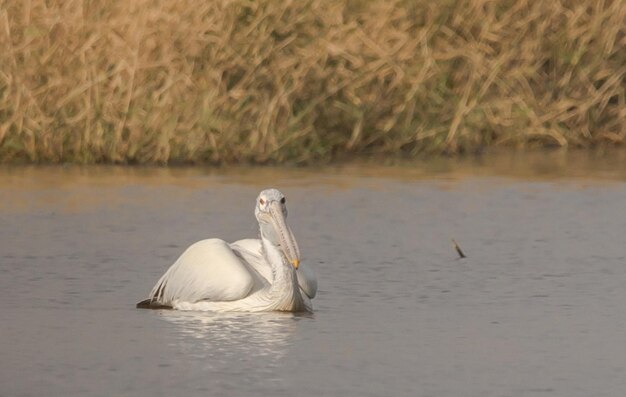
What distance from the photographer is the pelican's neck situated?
8.89 metres

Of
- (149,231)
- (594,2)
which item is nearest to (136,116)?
(149,231)

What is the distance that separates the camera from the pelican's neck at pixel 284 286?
8891mm

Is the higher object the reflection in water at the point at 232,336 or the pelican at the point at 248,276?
the pelican at the point at 248,276

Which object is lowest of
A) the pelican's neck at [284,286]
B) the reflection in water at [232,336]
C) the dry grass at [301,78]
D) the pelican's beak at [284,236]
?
the reflection in water at [232,336]

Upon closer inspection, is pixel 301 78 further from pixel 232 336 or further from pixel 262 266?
pixel 232 336

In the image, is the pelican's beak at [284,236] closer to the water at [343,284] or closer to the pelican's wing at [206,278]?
the pelican's wing at [206,278]

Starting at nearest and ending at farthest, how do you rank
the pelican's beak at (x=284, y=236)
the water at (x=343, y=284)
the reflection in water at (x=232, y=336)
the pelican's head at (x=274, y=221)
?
the water at (x=343, y=284)
the reflection in water at (x=232, y=336)
the pelican's beak at (x=284, y=236)
the pelican's head at (x=274, y=221)

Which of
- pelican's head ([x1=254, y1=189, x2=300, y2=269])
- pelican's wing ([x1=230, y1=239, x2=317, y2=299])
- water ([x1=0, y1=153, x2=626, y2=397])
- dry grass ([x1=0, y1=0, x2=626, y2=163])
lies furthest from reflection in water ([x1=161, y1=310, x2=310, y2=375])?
dry grass ([x1=0, y1=0, x2=626, y2=163])

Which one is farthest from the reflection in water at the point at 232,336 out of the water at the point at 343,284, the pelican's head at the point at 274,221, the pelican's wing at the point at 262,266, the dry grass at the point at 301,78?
the dry grass at the point at 301,78

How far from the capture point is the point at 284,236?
916 centimetres

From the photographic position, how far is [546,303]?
9320mm

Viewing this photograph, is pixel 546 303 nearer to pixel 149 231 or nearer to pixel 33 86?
pixel 149 231

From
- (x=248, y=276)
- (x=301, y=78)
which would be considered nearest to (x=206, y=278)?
(x=248, y=276)

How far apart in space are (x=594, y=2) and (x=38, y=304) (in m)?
9.94
